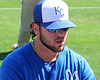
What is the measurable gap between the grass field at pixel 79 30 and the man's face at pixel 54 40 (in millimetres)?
3348

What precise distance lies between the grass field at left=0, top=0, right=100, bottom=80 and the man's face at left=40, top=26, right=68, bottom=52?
335cm

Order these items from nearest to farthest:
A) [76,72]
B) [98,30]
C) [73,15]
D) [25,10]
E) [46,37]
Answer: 1. [46,37]
2. [76,72]
3. [25,10]
4. [98,30]
5. [73,15]

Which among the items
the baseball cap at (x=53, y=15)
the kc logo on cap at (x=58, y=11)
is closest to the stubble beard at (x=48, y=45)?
the baseball cap at (x=53, y=15)

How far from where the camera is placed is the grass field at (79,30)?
745 centimetres

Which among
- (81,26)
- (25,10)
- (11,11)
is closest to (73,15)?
(81,26)

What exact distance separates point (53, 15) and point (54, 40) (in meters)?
0.23

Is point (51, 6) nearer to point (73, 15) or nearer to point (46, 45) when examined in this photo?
point (46, 45)

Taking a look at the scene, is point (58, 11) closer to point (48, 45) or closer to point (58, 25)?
point (58, 25)

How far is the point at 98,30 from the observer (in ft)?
31.5

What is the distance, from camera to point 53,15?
2873mm

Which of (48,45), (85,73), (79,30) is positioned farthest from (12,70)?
(79,30)

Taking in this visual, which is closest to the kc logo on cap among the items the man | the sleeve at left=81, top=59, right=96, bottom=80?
the sleeve at left=81, top=59, right=96, bottom=80

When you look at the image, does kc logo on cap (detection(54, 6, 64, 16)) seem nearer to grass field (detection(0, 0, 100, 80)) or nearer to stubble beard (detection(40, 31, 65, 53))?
stubble beard (detection(40, 31, 65, 53))

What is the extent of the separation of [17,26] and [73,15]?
2639 mm
